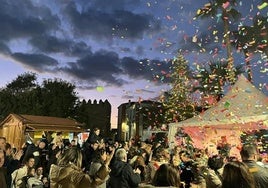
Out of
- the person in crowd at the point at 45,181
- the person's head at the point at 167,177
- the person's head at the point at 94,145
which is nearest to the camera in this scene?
the person's head at the point at 167,177

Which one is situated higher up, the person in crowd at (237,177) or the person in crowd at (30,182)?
the person in crowd at (237,177)

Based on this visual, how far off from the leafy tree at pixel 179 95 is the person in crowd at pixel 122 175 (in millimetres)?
23805

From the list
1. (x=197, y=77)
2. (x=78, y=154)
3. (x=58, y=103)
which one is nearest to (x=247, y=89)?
(x=78, y=154)

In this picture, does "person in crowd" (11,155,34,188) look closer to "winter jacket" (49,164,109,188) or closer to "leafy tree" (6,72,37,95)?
"winter jacket" (49,164,109,188)

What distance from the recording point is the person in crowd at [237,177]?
3.31 m

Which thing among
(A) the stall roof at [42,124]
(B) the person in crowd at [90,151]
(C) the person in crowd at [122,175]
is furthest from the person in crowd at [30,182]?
(A) the stall roof at [42,124]

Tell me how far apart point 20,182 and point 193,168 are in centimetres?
361

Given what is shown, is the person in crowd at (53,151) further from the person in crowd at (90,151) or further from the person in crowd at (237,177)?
the person in crowd at (237,177)

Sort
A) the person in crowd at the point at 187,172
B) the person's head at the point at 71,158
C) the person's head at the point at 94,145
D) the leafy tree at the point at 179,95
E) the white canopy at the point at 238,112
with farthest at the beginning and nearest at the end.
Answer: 1. the leafy tree at the point at 179,95
2. the white canopy at the point at 238,112
3. the person's head at the point at 94,145
4. the person in crowd at the point at 187,172
5. the person's head at the point at 71,158

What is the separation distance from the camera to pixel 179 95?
31812 mm

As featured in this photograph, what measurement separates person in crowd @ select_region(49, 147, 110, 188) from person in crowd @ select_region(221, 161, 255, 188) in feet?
4.90

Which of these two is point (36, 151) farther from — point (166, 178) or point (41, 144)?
point (166, 178)

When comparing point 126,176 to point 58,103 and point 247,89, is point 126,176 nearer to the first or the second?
point 247,89

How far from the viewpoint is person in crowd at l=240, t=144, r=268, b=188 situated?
12.9 ft
